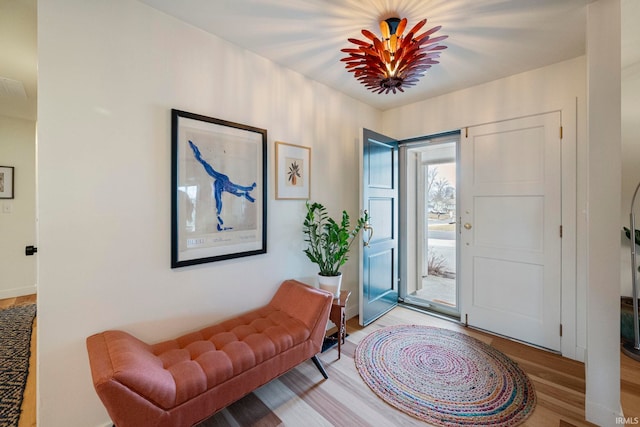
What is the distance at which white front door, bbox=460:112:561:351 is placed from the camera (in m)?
2.33

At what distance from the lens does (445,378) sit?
196cm

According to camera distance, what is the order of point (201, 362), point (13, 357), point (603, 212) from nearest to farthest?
point (201, 362) < point (603, 212) < point (13, 357)

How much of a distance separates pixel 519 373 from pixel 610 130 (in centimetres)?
187

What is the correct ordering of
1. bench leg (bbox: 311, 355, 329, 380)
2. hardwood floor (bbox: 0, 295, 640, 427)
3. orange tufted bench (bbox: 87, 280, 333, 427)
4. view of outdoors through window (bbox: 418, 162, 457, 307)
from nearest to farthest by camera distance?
orange tufted bench (bbox: 87, 280, 333, 427) → hardwood floor (bbox: 0, 295, 640, 427) → bench leg (bbox: 311, 355, 329, 380) → view of outdoors through window (bbox: 418, 162, 457, 307)

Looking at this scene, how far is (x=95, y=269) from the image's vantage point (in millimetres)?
1455

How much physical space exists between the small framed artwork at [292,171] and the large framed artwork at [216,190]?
0.59 feet

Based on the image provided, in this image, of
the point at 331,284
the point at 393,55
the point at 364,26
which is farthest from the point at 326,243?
the point at 364,26

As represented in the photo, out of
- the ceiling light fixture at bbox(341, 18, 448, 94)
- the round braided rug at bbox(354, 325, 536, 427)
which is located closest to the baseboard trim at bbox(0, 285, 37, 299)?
the round braided rug at bbox(354, 325, 536, 427)

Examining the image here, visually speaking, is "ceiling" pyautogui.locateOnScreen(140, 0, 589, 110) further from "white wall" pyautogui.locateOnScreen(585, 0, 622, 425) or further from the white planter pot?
the white planter pot

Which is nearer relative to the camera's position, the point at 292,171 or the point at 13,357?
the point at 13,357

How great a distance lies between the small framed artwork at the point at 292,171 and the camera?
7.68ft

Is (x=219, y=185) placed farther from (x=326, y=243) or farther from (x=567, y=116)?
(x=567, y=116)

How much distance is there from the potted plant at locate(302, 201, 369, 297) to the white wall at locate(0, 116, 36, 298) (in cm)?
425

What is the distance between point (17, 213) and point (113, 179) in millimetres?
3730
